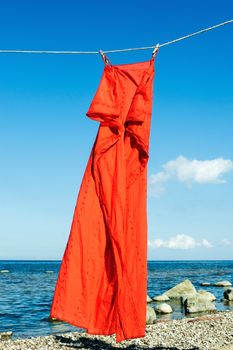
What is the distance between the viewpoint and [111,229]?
486 cm

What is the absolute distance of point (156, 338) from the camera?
46.3ft

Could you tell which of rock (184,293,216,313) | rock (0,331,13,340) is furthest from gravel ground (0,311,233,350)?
Result: rock (184,293,216,313)

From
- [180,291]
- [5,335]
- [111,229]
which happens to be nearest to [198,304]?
[180,291]

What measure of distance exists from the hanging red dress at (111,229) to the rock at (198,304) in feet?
67.3

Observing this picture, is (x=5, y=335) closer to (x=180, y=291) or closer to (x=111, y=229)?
(x=111, y=229)

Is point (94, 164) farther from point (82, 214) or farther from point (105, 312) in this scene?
point (105, 312)

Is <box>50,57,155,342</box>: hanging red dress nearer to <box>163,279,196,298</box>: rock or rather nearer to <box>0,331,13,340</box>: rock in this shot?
<box>0,331,13,340</box>: rock

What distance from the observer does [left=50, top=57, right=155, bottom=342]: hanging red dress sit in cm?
485

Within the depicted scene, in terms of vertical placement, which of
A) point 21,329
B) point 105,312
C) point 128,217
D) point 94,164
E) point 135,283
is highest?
point 94,164

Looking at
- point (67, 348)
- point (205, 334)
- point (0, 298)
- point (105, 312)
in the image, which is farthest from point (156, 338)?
point (0, 298)

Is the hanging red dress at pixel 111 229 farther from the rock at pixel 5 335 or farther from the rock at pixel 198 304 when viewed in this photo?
the rock at pixel 198 304

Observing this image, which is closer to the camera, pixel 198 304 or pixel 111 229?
pixel 111 229

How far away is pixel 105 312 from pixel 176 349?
7.97 meters

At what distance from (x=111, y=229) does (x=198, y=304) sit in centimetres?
2151
